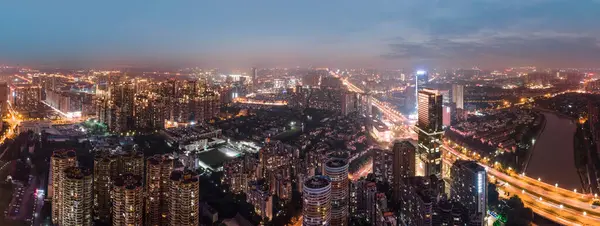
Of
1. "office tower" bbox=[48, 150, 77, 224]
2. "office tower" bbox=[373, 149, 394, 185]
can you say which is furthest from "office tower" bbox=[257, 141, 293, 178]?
"office tower" bbox=[48, 150, 77, 224]

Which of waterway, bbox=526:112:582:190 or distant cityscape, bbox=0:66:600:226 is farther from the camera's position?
waterway, bbox=526:112:582:190

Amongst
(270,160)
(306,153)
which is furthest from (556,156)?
(270,160)

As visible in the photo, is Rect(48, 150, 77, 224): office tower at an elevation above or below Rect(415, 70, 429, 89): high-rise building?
below

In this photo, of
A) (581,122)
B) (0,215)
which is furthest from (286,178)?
(581,122)

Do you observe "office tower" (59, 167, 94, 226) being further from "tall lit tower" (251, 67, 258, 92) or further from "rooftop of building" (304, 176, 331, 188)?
"tall lit tower" (251, 67, 258, 92)

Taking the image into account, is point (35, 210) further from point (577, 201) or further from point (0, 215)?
point (577, 201)
